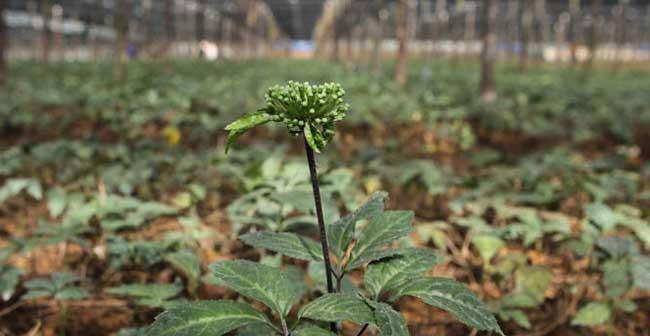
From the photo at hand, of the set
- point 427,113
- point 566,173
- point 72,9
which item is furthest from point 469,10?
point 566,173

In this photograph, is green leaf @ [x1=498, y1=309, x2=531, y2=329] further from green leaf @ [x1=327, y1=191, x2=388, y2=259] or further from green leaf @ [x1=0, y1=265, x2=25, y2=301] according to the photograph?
green leaf @ [x1=0, y1=265, x2=25, y2=301]

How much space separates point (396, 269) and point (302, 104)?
43 centimetres

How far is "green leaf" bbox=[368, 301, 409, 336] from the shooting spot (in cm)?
92

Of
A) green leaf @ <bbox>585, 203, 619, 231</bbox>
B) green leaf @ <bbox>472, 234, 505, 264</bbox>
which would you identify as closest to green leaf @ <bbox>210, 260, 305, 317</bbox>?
green leaf @ <bbox>472, 234, 505, 264</bbox>

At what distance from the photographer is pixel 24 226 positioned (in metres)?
2.79

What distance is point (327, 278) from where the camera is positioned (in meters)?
1.08

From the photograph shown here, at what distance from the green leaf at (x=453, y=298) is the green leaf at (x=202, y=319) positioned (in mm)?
300

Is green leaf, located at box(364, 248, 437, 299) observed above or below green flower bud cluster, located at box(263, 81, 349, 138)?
below

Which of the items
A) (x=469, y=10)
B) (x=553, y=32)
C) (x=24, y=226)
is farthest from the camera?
(x=553, y=32)

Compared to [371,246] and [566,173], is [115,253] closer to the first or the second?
[371,246]

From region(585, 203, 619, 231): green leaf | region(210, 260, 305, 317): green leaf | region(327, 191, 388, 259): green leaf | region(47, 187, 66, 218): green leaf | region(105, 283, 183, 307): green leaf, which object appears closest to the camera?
region(210, 260, 305, 317): green leaf

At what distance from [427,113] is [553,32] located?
6225 centimetres

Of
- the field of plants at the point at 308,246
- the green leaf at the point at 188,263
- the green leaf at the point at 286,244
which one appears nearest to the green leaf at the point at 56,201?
the field of plants at the point at 308,246

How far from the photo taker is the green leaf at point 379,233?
3.65 ft
